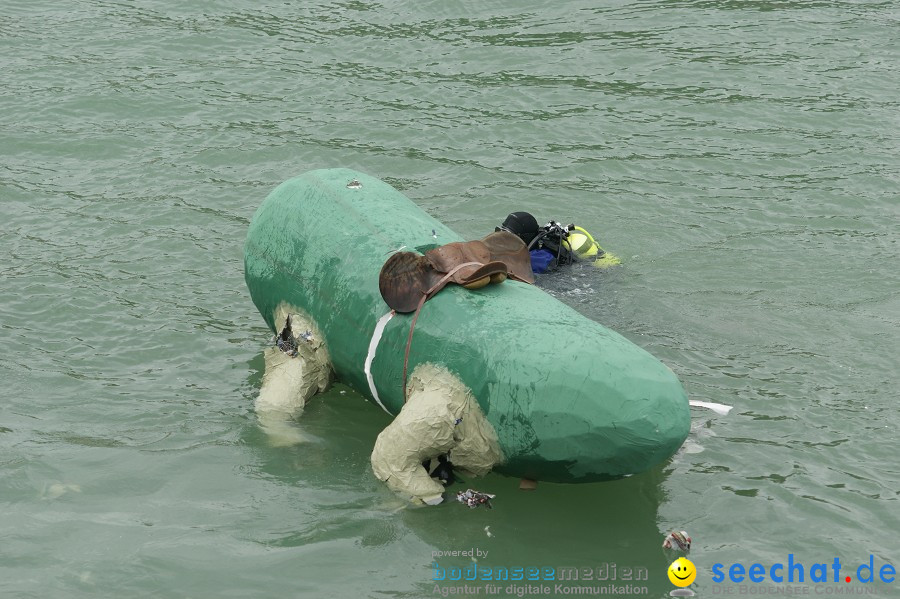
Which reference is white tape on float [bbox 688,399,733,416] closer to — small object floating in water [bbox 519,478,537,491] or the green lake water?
the green lake water

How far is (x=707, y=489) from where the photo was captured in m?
9.18

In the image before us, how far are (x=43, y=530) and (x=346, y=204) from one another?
12.4 ft

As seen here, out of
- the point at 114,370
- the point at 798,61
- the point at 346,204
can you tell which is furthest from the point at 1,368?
the point at 798,61

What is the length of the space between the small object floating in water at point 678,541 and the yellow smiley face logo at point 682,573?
0.27m

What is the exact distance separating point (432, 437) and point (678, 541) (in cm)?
199

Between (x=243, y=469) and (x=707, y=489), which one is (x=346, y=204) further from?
(x=707, y=489)

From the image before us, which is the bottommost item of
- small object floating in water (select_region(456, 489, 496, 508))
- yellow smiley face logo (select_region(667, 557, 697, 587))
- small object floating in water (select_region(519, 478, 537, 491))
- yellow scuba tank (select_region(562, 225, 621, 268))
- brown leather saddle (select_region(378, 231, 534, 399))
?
yellow smiley face logo (select_region(667, 557, 697, 587))

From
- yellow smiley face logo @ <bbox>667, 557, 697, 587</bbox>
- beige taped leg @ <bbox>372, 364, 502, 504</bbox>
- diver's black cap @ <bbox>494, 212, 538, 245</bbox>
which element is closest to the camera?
yellow smiley face logo @ <bbox>667, 557, 697, 587</bbox>

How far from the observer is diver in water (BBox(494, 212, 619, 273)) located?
40.5ft

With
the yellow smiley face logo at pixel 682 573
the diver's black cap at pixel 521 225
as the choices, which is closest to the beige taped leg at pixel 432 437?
the yellow smiley face logo at pixel 682 573

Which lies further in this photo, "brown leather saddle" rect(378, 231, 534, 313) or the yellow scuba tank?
the yellow scuba tank

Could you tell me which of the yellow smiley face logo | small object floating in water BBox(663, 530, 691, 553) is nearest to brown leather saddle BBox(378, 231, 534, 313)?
small object floating in water BBox(663, 530, 691, 553)

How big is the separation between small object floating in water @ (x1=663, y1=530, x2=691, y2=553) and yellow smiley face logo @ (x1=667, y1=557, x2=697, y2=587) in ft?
0.88

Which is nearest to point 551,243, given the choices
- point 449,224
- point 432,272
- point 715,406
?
point 449,224
